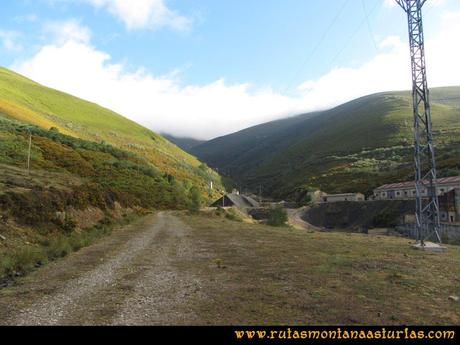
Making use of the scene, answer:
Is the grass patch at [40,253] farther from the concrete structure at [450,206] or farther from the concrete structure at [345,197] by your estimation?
the concrete structure at [345,197]

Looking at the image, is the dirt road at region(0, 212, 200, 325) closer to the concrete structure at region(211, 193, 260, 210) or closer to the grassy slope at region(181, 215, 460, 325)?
the grassy slope at region(181, 215, 460, 325)

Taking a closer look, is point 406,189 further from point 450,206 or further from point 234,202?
point 234,202

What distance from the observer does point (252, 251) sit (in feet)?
50.6

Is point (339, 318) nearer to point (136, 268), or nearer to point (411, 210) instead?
point (136, 268)

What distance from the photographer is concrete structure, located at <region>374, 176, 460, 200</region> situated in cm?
6975

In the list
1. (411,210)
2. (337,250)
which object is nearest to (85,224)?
(337,250)

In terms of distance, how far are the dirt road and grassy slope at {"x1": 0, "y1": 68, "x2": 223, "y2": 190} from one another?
83.8 m

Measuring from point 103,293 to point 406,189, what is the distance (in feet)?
283

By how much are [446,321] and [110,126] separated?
5402 inches

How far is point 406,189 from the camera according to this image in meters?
83.4

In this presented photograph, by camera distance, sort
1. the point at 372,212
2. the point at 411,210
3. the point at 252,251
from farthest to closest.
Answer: the point at 372,212, the point at 411,210, the point at 252,251

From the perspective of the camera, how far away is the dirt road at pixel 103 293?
21.5 feet
